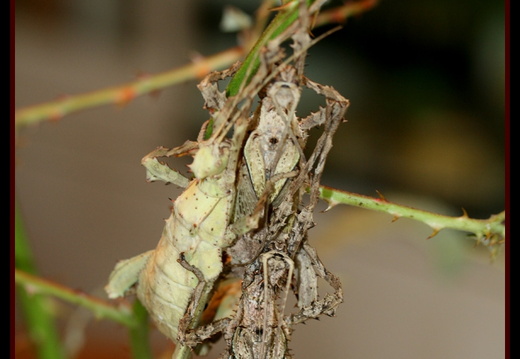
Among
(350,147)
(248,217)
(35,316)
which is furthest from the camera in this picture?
(350,147)

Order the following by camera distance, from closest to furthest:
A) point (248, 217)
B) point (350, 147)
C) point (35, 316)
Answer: point (248, 217) → point (35, 316) → point (350, 147)

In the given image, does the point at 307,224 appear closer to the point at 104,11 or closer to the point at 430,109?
the point at 430,109

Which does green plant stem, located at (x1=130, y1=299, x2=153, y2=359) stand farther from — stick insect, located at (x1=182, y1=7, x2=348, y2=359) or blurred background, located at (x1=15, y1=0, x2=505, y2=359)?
blurred background, located at (x1=15, y1=0, x2=505, y2=359)

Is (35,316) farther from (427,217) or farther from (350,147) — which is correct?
(350,147)

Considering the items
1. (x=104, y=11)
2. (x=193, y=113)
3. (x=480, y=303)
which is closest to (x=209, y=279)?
(x=480, y=303)

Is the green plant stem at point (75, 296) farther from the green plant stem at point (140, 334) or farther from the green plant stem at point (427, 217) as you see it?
the green plant stem at point (427, 217)

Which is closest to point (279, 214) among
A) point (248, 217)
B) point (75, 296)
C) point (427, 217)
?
point (248, 217)
